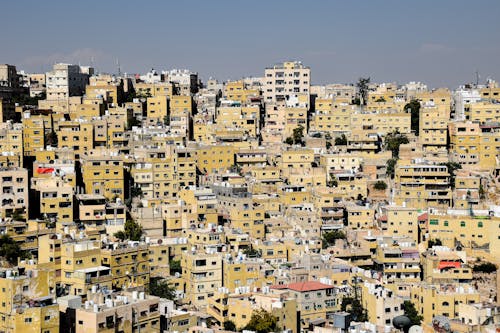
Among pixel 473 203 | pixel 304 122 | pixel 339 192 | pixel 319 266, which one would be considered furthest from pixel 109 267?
pixel 304 122

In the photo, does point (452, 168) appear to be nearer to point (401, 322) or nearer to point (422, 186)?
point (422, 186)

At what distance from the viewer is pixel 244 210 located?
3209 centimetres

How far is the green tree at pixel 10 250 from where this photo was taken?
26203mm

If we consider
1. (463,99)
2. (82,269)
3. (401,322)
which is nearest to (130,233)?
(82,269)

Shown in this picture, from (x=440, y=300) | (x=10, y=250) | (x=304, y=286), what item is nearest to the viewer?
(x=304, y=286)

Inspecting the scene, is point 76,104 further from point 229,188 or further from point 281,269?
point 281,269

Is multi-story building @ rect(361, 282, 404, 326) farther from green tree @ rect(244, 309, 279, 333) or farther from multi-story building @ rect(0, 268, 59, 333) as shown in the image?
multi-story building @ rect(0, 268, 59, 333)

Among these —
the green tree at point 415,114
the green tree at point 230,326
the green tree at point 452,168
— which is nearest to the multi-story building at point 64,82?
the green tree at point 415,114

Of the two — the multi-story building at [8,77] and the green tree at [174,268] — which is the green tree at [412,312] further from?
the multi-story building at [8,77]

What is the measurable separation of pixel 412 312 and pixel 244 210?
8.56 meters

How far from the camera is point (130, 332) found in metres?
21.5

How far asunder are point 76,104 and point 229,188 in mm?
12748

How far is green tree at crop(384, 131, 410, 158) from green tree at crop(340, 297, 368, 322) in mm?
15026

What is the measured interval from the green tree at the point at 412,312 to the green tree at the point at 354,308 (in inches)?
45.7
